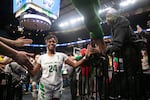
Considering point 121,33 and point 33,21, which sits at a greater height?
point 33,21

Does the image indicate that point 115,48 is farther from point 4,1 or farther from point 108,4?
point 4,1

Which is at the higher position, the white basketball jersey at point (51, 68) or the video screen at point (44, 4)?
the video screen at point (44, 4)

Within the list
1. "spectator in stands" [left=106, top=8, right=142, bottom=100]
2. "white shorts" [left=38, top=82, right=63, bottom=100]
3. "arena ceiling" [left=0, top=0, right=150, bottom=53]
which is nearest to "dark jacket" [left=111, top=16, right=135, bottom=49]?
"spectator in stands" [left=106, top=8, right=142, bottom=100]

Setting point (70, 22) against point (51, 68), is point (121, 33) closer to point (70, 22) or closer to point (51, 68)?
point (51, 68)

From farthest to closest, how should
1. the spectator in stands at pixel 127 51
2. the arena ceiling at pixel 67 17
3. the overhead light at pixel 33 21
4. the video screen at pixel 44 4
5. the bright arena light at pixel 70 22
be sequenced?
the bright arena light at pixel 70 22
the arena ceiling at pixel 67 17
the overhead light at pixel 33 21
the video screen at pixel 44 4
the spectator in stands at pixel 127 51

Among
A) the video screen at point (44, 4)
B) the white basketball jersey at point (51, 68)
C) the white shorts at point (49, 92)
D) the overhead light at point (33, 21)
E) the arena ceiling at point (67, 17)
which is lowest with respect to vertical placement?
the white shorts at point (49, 92)

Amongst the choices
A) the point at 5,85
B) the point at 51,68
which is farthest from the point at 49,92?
the point at 5,85

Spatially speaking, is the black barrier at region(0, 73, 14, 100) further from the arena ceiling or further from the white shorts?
the arena ceiling

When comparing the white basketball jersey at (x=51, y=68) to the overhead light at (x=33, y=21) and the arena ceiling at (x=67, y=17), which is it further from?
the overhead light at (x=33, y=21)

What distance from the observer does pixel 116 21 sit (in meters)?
2.67

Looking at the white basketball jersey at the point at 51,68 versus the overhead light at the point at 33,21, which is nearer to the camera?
the white basketball jersey at the point at 51,68

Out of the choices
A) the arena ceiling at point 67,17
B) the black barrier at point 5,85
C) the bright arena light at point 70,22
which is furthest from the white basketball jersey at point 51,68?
the bright arena light at point 70,22

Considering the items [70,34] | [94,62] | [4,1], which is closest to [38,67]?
[94,62]

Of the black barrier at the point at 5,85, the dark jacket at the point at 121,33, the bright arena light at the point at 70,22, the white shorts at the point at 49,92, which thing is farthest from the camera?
the bright arena light at the point at 70,22
